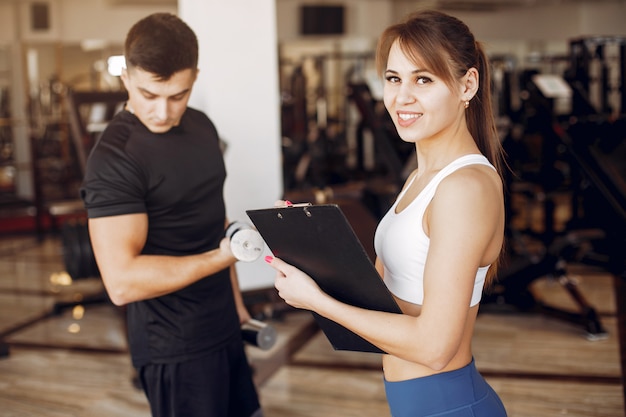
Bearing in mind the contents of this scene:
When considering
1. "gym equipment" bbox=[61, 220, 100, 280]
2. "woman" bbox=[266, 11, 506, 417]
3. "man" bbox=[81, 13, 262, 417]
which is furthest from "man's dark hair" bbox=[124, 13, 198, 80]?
"gym equipment" bbox=[61, 220, 100, 280]

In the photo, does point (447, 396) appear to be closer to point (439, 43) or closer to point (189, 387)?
point (439, 43)

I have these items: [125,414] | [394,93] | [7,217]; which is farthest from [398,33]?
[7,217]

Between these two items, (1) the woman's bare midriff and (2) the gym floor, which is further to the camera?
(2) the gym floor

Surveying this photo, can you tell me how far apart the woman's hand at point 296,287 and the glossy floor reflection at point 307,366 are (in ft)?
6.80

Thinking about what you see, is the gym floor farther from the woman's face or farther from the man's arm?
the woman's face

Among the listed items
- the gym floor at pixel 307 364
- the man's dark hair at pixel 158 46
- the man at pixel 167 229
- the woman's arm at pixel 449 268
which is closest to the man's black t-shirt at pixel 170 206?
the man at pixel 167 229

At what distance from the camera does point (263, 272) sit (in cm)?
434

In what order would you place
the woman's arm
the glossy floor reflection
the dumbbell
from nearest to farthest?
the woman's arm → the dumbbell → the glossy floor reflection

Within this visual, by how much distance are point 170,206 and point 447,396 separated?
2.82ft

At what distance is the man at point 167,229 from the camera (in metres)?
1.78

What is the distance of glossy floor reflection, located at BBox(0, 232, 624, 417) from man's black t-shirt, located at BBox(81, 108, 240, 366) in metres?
1.54

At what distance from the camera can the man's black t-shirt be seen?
5.87 ft

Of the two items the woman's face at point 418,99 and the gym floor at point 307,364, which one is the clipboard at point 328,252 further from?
the gym floor at point 307,364

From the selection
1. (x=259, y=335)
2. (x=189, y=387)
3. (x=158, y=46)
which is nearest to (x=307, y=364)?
(x=259, y=335)
